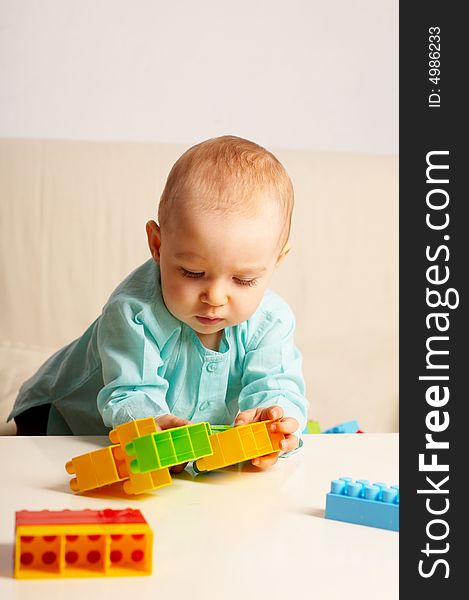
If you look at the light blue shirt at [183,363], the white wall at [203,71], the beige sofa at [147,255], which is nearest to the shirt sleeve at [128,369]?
the light blue shirt at [183,363]

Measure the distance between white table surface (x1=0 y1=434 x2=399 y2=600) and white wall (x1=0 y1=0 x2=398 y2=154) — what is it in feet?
3.93

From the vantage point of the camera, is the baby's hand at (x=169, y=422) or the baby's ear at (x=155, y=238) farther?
the baby's ear at (x=155, y=238)

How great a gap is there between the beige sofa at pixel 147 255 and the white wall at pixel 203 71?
11.5 inches

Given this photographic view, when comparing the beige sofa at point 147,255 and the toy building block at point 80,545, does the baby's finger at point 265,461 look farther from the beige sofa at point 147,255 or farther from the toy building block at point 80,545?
the beige sofa at point 147,255

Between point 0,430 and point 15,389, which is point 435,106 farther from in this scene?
point 15,389

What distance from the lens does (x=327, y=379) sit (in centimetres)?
168

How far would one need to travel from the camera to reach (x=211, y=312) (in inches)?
35.8

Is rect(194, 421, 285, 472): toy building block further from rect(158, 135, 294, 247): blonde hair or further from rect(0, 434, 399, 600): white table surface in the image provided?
rect(158, 135, 294, 247): blonde hair

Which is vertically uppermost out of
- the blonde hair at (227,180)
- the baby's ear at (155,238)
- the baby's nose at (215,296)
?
the blonde hair at (227,180)

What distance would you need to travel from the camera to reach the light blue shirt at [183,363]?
3.06ft

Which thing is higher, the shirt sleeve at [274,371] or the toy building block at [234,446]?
the shirt sleeve at [274,371]

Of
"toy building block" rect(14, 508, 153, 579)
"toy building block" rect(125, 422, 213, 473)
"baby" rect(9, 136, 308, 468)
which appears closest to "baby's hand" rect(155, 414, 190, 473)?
"baby" rect(9, 136, 308, 468)

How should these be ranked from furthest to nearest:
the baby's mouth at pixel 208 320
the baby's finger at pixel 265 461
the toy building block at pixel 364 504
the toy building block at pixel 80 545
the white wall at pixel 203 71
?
the white wall at pixel 203 71 → the baby's mouth at pixel 208 320 → the baby's finger at pixel 265 461 → the toy building block at pixel 364 504 → the toy building block at pixel 80 545

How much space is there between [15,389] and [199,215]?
2.45ft
